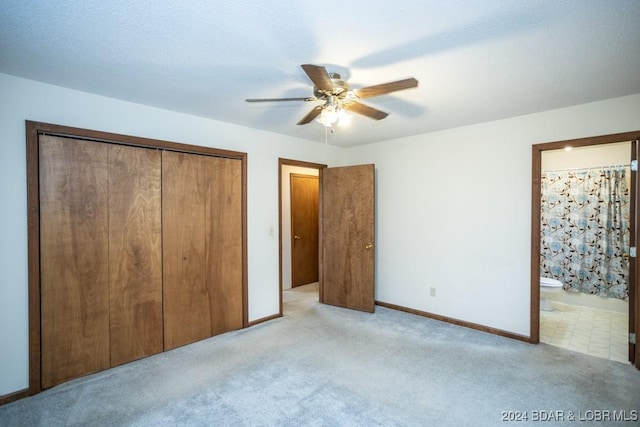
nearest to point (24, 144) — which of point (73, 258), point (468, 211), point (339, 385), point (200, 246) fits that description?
point (73, 258)

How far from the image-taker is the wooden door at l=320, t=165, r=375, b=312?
404cm

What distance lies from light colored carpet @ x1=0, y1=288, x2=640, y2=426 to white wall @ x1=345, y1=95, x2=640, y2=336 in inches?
20.3

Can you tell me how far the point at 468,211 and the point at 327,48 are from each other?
8.42 ft

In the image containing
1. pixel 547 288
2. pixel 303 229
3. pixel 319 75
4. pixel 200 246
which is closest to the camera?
pixel 319 75

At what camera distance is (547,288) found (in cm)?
394

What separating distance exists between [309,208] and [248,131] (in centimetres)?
228

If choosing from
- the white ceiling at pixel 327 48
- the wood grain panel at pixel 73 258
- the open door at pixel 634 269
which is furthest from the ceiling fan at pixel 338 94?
the open door at pixel 634 269

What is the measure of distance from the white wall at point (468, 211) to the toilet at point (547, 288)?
3.71ft

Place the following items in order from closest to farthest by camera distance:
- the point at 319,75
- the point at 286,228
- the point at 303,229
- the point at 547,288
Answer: the point at 319,75, the point at 547,288, the point at 286,228, the point at 303,229

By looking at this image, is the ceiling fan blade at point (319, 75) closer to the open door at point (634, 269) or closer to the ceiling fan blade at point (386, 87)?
the ceiling fan blade at point (386, 87)

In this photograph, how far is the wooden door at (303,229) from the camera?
5.36m

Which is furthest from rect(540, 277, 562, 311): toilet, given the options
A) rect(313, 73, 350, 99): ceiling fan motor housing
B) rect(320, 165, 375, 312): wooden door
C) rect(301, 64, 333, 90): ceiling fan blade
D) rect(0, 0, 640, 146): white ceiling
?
rect(301, 64, 333, 90): ceiling fan blade

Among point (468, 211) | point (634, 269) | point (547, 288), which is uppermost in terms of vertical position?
point (468, 211)

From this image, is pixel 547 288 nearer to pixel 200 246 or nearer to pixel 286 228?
pixel 286 228
